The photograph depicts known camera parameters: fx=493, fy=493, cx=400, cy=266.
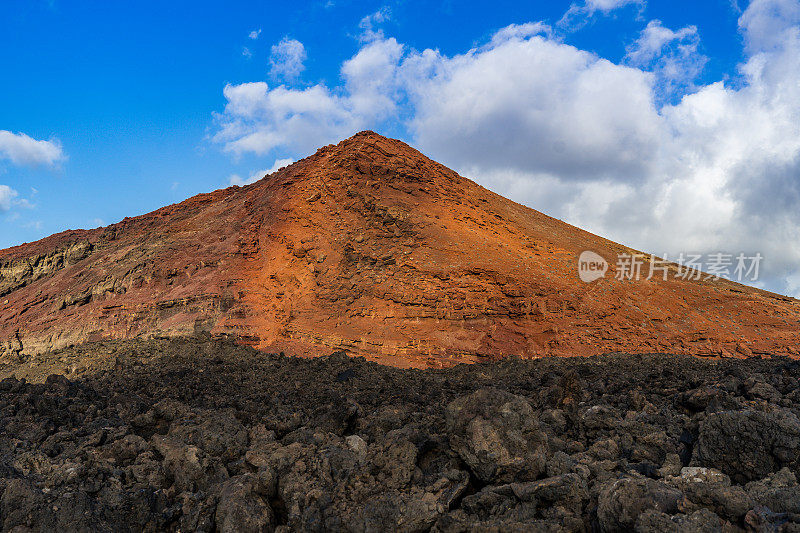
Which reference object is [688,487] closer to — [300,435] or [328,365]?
[300,435]

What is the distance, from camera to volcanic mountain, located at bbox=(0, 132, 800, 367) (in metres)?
15.9

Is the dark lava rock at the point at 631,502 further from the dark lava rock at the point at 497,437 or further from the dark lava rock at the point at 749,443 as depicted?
the dark lava rock at the point at 749,443

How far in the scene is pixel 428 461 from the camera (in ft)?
18.3

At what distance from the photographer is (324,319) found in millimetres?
16547

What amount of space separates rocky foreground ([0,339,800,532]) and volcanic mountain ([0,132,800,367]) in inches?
270

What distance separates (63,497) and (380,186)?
16.6 metres

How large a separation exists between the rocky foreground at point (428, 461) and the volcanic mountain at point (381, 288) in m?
6.87

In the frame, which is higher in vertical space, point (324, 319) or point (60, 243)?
point (60, 243)

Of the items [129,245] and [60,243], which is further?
[60,243]

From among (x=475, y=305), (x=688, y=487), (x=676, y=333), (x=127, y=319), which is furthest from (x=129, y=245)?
(x=688, y=487)

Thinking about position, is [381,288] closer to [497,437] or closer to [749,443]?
[497,437]

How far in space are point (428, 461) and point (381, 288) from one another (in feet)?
37.7

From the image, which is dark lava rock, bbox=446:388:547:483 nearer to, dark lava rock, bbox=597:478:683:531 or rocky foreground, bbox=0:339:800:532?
rocky foreground, bbox=0:339:800:532

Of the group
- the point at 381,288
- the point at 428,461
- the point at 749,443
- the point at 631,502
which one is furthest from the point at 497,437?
the point at 381,288
